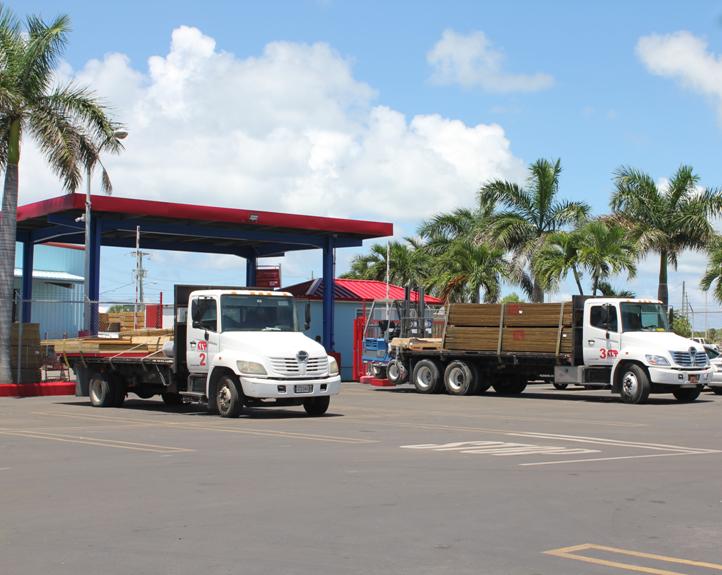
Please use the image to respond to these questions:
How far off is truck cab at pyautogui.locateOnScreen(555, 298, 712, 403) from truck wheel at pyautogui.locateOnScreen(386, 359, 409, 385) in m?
5.43

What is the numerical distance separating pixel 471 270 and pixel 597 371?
18342 millimetres

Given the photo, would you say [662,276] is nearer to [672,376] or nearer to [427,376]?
[427,376]

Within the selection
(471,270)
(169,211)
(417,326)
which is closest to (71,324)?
(169,211)

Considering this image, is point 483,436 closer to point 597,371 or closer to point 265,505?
point 265,505

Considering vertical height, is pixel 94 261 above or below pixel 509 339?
above

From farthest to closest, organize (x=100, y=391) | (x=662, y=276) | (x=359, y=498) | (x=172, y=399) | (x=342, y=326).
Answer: (x=342, y=326) → (x=662, y=276) → (x=172, y=399) → (x=100, y=391) → (x=359, y=498)

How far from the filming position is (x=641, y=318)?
26.3 metres

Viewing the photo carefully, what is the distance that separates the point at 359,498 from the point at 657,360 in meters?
16.8

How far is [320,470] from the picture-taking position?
1192 cm

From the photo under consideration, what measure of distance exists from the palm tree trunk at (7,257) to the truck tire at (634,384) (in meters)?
15.6

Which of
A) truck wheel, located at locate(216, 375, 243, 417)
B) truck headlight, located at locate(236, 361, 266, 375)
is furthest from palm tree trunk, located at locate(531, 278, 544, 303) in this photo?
Answer: truck headlight, located at locate(236, 361, 266, 375)

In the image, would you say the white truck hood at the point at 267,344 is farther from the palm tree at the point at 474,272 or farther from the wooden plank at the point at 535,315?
the palm tree at the point at 474,272

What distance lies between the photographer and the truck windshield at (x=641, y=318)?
2625cm

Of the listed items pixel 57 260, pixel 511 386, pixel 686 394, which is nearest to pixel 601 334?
pixel 686 394
